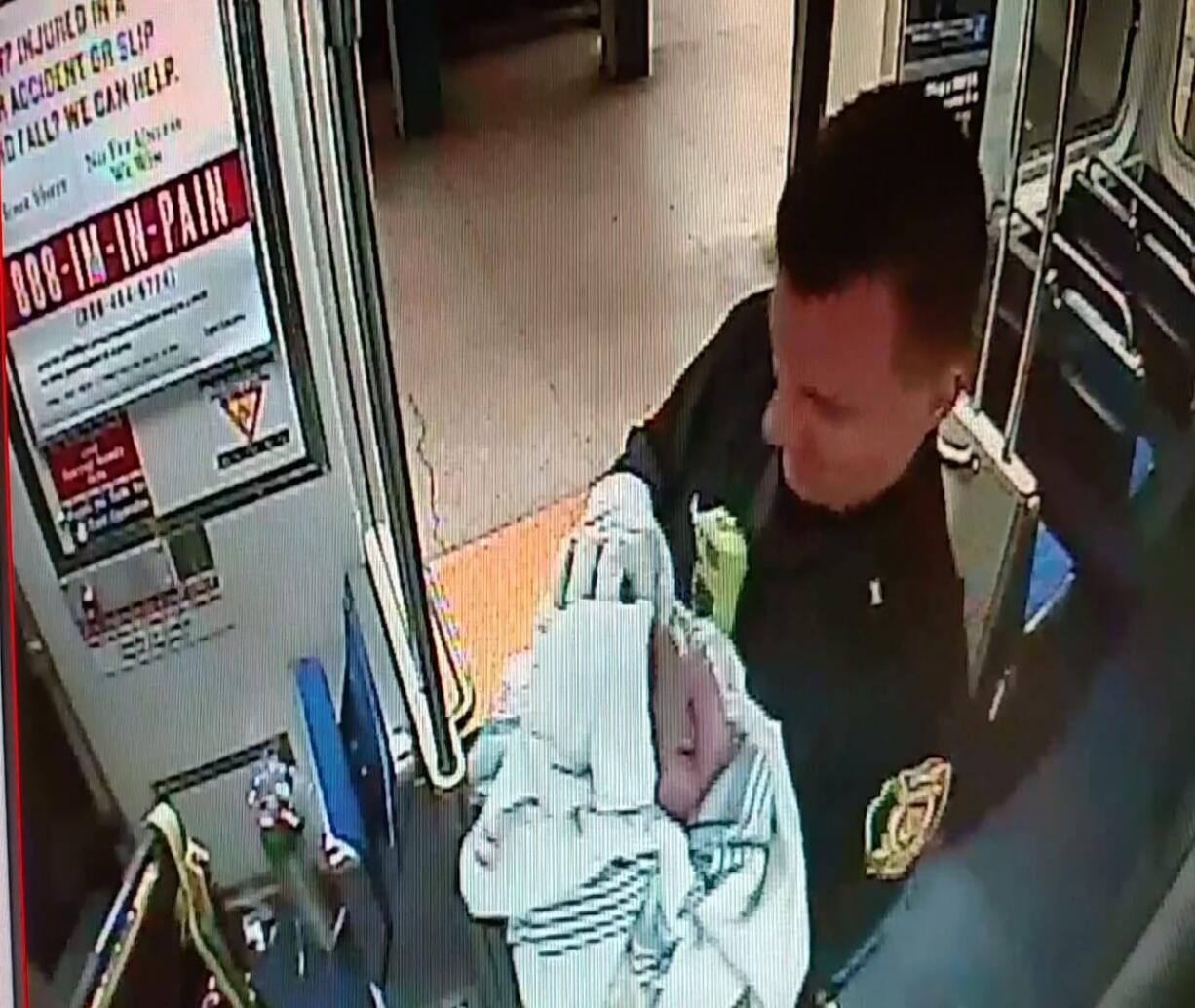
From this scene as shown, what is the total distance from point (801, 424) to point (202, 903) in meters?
0.26

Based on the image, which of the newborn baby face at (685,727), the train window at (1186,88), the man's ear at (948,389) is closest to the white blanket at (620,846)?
the newborn baby face at (685,727)

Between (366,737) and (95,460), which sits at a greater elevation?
(95,460)

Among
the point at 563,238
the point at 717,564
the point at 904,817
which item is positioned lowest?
the point at 904,817

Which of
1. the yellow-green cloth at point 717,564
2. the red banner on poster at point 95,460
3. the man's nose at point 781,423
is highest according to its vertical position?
the red banner on poster at point 95,460

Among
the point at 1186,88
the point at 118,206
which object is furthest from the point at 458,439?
the point at 1186,88

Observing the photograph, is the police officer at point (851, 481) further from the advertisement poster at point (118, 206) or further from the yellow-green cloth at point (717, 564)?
the advertisement poster at point (118, 206)

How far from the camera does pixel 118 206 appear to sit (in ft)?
1.96

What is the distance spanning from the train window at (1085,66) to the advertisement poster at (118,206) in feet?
0.81

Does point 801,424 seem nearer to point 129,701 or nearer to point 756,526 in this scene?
point 756,526

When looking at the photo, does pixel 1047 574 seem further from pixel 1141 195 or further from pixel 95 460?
pixel 95 460

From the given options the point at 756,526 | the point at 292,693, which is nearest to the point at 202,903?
the point at 292,693

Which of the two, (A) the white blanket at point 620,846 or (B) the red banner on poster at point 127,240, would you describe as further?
(A) the white blanket at point 620,846

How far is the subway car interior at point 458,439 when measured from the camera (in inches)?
25.0

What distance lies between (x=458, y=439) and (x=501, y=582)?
0.05 meters
